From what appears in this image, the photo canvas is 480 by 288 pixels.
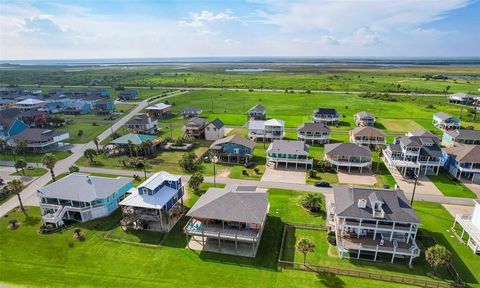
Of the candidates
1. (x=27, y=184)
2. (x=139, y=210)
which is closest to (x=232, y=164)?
(x=139, y=210)

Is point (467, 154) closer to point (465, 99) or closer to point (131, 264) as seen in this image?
point (131, 264)

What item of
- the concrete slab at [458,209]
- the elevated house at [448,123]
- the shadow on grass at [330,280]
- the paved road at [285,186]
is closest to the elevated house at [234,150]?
the paved road at [285,186]

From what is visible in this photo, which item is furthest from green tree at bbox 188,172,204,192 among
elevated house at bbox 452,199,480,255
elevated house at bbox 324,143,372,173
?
elevated house at bbox 452,199,480,255

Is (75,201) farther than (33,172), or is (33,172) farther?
(33,172)

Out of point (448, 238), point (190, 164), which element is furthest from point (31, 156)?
point (448, 238)

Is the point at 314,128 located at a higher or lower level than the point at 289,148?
higher

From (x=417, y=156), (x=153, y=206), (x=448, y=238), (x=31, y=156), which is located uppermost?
(x=417, y=156)

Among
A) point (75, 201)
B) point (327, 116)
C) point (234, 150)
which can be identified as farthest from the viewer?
point (327, 116)

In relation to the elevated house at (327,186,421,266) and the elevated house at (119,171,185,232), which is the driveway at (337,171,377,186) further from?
the elevated house at (119,171,185,232)
